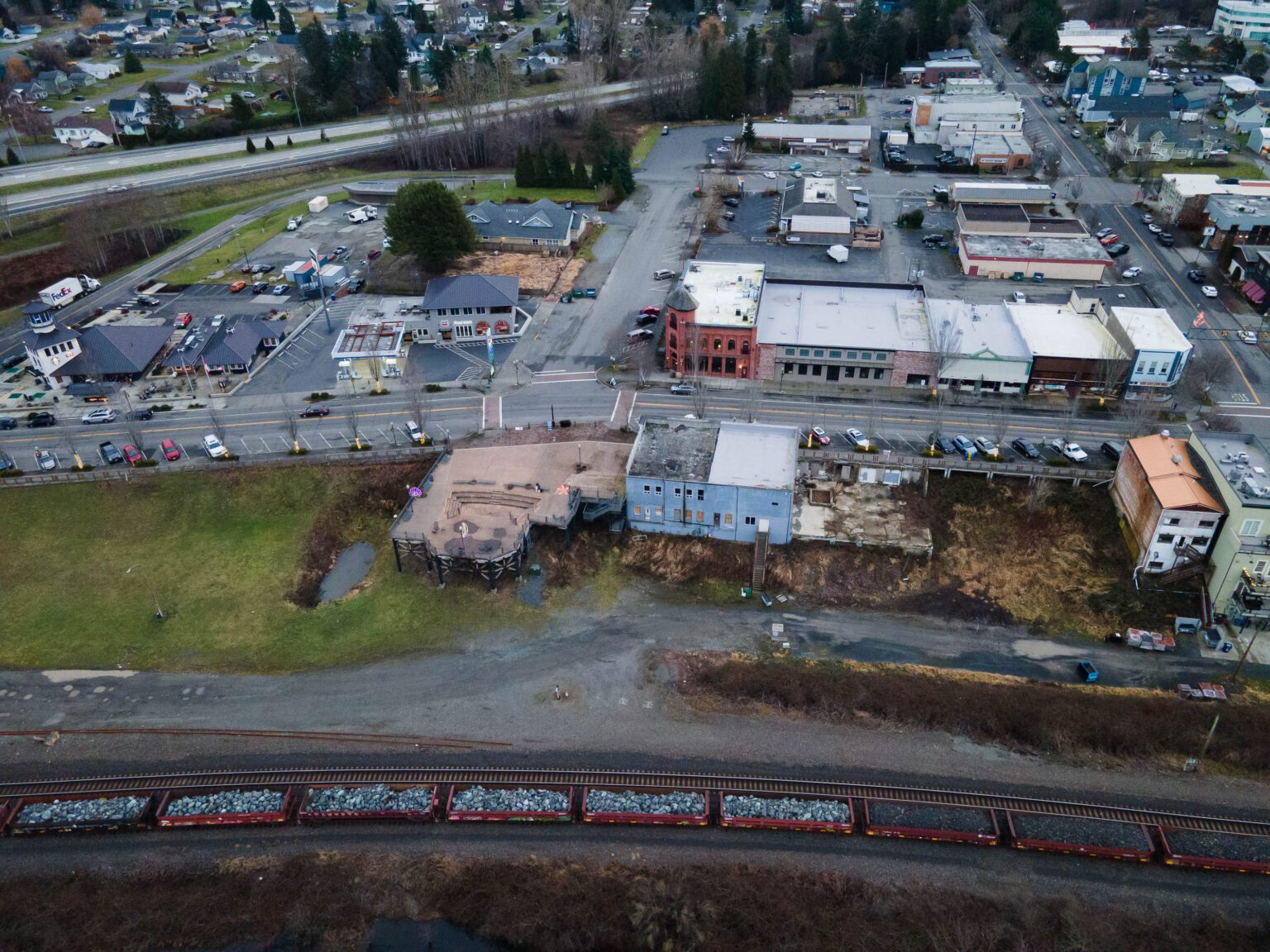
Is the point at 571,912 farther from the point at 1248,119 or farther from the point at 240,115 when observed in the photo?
the point at 1248,119

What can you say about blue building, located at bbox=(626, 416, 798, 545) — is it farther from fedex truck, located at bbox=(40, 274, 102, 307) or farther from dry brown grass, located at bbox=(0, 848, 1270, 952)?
fedex truck, located at bbox=(40, 274, 102, 307)

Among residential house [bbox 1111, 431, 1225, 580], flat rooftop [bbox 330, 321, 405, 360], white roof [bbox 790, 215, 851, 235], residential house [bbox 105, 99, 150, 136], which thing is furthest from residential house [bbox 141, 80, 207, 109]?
residential house [bbox 1111, 431, 1225, 580]

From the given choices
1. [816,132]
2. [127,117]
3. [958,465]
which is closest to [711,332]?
[958,465]

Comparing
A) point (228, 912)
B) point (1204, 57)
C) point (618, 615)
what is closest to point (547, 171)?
point (618, 615)

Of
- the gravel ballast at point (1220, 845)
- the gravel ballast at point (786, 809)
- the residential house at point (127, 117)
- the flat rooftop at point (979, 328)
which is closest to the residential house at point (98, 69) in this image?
the residential house at point (127, 117)

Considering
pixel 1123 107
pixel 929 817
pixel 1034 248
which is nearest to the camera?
pixel 929 817

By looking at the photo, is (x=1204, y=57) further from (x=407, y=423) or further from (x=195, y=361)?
(x=195, y=361)
